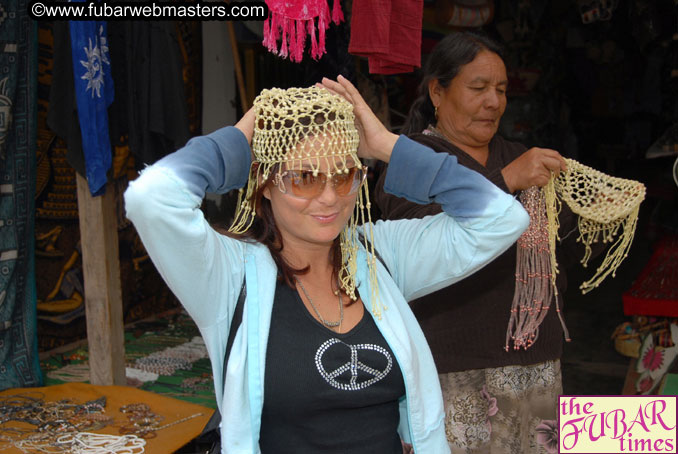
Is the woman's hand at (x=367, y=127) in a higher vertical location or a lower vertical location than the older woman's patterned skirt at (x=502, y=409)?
higher

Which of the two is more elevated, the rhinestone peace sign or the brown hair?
the brown hair

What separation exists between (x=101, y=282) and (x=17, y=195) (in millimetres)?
774

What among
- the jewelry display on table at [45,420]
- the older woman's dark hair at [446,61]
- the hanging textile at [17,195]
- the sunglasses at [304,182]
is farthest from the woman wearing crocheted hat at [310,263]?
the hanging textile at [17,195]

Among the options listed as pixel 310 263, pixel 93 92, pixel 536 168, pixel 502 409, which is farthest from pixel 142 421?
pixel 536 168

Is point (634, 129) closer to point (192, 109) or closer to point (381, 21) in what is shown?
point (192, 109)

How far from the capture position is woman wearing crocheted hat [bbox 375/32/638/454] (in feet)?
7.25

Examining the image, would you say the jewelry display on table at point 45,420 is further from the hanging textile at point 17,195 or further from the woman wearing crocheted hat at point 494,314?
the woman wearing crocheted hat at point 494,314

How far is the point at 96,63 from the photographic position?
304 cm

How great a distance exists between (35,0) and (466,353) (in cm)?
268

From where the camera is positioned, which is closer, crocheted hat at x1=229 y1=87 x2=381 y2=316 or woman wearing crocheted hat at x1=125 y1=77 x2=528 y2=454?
woman wearing crocheted hat at x1=125 y1=77 x2=528 y2=454

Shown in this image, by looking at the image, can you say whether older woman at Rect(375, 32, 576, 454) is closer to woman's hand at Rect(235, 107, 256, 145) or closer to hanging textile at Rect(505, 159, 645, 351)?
hanging textile at Rect(505, 159, 645, 351)

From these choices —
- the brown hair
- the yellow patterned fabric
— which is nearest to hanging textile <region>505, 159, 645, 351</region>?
the yellow patterned fabric

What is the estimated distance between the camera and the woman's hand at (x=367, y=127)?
5.38ft

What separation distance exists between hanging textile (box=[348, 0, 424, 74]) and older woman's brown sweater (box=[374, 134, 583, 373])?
0.35m
